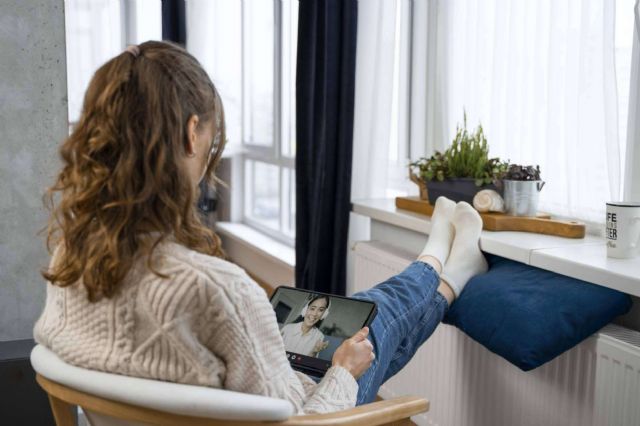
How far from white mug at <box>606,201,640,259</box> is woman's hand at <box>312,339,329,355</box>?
699 millimetres

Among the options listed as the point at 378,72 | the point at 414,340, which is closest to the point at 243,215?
the point at 378,72

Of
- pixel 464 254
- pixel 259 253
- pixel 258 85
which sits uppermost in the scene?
pixel 258 85

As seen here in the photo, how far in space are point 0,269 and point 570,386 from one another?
159 cm

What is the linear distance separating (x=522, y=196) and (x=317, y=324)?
0.82 metres

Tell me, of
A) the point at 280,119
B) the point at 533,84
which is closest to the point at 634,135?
the point at 533,84

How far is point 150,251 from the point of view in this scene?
1002 millimetres

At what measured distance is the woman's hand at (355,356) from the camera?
4.49ft

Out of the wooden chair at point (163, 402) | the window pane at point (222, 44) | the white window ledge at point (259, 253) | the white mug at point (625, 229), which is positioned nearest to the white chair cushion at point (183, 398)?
the wooden chair at point (163, 402)

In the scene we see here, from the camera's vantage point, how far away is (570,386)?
1.67 m

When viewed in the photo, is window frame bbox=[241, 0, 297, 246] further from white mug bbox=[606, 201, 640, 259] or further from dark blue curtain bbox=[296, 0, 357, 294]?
white mug bbox=[606, 201, 640, 259]

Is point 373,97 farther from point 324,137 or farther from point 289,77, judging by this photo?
point 289,77

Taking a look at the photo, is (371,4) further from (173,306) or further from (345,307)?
(173,306)

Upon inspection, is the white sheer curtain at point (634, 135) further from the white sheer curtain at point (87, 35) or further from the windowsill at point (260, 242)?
the white sheer curtain at point (87, 35)

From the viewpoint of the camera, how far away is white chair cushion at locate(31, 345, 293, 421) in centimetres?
94
